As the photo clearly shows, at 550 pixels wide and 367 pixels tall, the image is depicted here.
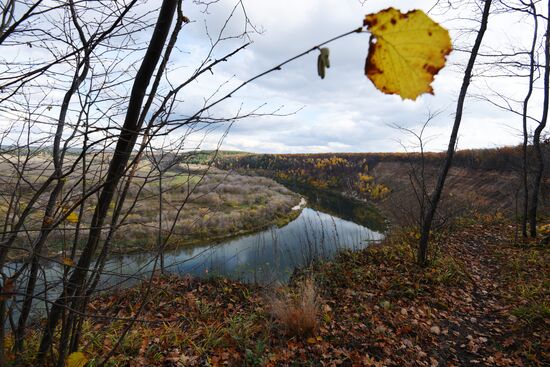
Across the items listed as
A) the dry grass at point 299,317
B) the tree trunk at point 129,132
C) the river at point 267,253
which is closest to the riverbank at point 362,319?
the dry grass at point 299,317

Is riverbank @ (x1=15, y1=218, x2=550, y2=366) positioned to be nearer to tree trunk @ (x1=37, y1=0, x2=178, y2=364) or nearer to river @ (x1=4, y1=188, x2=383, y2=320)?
river @ (x1=4, y1=188, x2=383, y2=320)

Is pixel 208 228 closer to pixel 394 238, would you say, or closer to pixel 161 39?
pixel 394 238

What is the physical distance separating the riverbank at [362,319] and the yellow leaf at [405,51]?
2101mm

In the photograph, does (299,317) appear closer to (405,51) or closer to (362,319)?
(362,319)

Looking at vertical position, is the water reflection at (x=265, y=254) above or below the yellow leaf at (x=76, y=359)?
below

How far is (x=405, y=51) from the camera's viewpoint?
0.65 meters

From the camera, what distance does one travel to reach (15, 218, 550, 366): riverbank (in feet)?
11.1

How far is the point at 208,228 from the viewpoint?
12.9 meters

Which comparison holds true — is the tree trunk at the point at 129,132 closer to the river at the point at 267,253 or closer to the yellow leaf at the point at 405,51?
the river at the point at 267,253

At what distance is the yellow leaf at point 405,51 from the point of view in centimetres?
61

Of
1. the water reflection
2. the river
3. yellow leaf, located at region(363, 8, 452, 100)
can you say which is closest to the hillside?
the river

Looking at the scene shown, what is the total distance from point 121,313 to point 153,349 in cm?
193

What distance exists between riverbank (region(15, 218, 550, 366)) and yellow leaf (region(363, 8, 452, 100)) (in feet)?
6.89

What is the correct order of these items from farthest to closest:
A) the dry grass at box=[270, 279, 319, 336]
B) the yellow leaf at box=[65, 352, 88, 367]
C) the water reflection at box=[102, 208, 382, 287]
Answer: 1. the water reflection at box=[102, 208, 382, 287]
2. the dry grass at box=[270, 279, 319, 336]
3. the yellow leaf at box=[65, 352, 88, 367]
